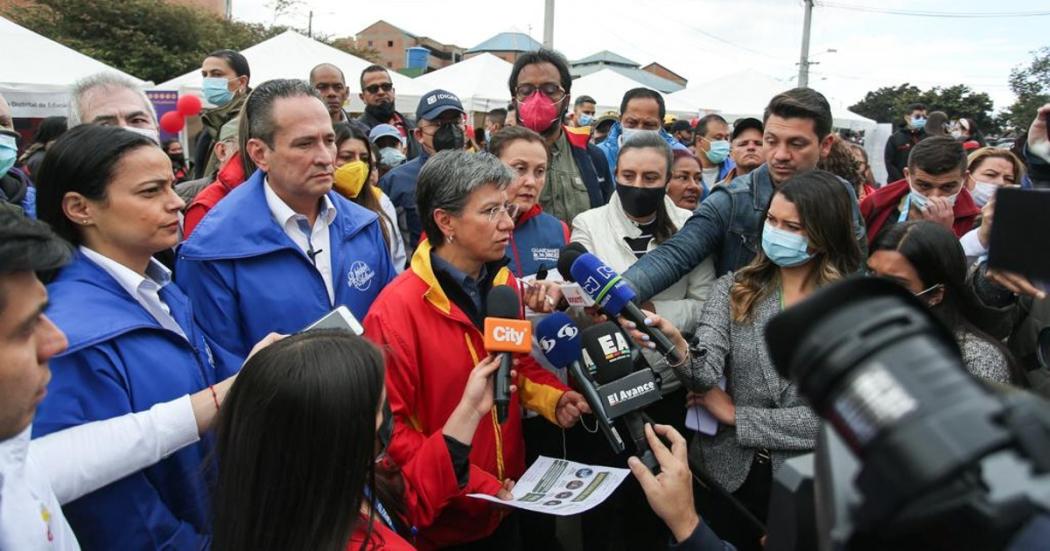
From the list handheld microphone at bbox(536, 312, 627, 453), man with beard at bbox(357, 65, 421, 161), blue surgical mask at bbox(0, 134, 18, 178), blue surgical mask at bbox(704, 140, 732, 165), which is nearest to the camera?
handheld microphone at bbox(536, 312, 627, 453)

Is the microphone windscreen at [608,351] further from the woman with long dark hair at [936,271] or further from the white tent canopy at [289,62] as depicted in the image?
the white tent canopy at [289,62]

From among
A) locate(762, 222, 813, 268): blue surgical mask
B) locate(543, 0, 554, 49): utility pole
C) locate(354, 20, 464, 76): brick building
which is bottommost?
locate(762, 222, 813, 268): blue surgical mask

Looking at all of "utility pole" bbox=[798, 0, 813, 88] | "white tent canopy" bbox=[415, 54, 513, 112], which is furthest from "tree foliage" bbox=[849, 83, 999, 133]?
"white tent canopy" bbox=[415, 54, 513, 112]

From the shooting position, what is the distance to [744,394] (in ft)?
8.74

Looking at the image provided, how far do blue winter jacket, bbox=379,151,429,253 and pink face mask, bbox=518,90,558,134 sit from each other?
0.73m

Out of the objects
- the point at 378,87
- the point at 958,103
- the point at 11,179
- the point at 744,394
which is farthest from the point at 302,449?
the point at 958,103

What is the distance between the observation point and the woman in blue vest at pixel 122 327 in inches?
69.9

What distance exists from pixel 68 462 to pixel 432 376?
1.07 metres

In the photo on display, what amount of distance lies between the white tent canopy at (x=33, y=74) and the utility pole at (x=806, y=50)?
24682mm

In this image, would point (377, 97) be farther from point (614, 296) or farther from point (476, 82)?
point (476, 82)

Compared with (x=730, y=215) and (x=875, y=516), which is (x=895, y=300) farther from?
(x=730, y=215)

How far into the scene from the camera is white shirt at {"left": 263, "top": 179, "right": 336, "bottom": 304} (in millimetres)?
2688

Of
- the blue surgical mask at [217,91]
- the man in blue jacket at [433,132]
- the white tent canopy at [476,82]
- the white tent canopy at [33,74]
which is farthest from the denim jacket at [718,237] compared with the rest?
the white tent canopy at [476,82]

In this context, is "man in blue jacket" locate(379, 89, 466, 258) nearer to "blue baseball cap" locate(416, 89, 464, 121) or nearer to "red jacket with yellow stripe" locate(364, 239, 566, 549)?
"blue baseball cap" locate(416, 89, 464, 121)
